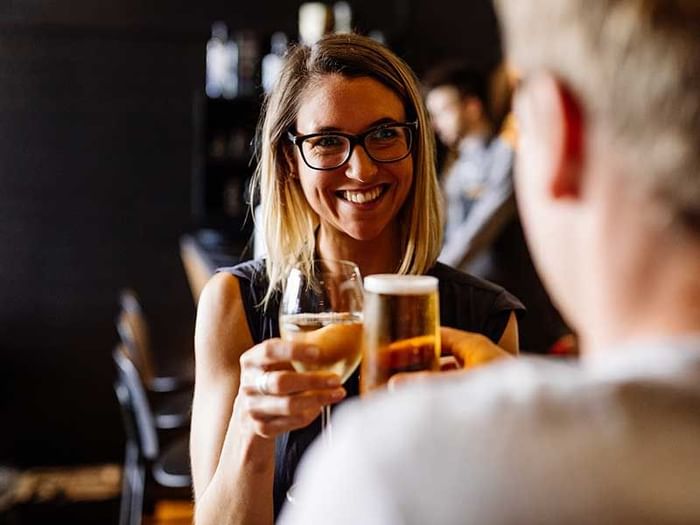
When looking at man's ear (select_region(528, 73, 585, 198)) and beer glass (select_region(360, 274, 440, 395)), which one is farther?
beer glass (select_region(360, 274, 440, 395))

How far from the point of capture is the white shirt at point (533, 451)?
1.63 ft

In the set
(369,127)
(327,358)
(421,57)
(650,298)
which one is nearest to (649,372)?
(650,298)

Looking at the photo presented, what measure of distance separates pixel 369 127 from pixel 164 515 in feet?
9.02

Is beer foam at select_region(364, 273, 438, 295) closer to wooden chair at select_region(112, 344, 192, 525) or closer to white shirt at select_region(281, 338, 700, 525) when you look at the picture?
white shirt at select_region(281, 338, 700, 525)

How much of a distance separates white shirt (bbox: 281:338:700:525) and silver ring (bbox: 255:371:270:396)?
0.40 m

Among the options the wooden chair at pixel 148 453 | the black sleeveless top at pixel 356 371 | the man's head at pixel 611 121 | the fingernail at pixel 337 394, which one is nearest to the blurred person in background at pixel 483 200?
the wooden chair at pixel 148 453

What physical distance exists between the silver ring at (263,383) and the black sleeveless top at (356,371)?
0.43m

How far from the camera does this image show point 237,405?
3.66 ft

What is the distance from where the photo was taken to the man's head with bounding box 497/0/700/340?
552 millimetres

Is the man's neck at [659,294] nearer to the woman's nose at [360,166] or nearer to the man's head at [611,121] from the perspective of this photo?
the man's head at [611,121]

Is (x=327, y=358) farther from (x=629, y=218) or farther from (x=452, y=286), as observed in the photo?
(x=452, y=286)

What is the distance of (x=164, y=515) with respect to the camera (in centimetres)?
363

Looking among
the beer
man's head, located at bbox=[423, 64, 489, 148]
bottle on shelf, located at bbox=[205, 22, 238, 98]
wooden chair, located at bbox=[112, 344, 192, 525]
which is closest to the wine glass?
Result: the beer

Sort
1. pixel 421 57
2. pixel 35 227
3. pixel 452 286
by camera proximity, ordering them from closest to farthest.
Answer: pixel 452 286
pixel 35 227
pixel 421 57
